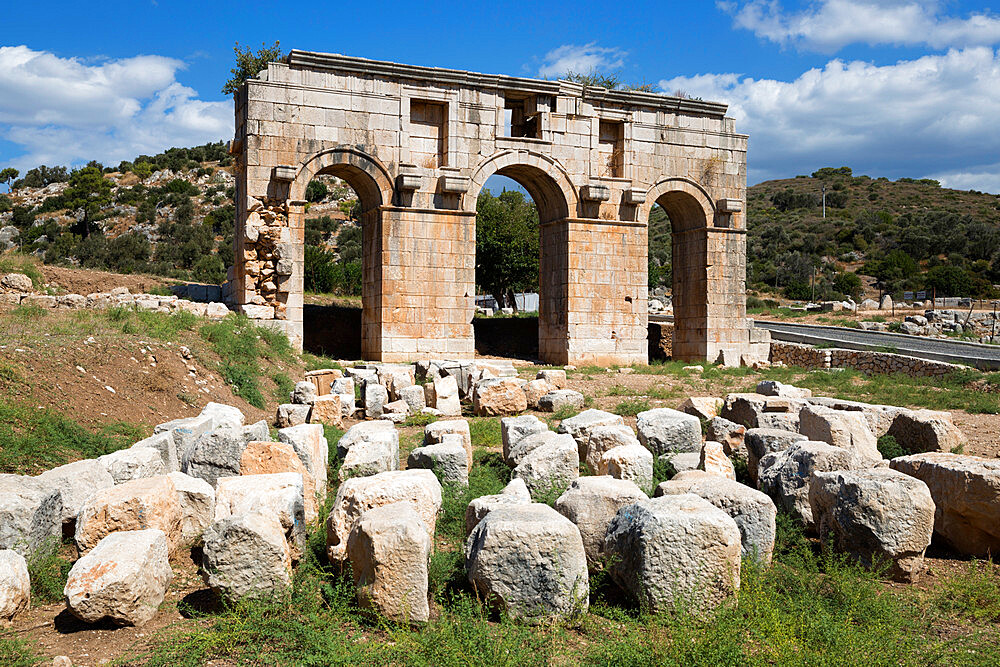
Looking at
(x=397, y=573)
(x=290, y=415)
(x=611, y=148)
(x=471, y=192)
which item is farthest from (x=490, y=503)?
(x=611, y=148)

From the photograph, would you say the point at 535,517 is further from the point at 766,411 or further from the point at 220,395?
the point at 220,395

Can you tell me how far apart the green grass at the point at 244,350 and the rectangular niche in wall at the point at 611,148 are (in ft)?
28.3

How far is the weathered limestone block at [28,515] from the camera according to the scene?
4.75 m

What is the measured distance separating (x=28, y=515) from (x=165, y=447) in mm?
1599

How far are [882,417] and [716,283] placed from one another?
34.7 ft

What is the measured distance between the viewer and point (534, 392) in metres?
11.2

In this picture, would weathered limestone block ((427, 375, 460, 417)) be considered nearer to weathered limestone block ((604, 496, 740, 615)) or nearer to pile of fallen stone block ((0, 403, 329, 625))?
pile of fallen stone block ((0, 403, 329, 625))

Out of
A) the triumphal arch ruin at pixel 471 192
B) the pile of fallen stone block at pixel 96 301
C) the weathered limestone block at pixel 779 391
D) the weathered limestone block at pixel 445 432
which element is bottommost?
the weathered limestone block at pixel 445 432

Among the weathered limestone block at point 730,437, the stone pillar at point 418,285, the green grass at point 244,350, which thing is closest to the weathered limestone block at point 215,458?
the weathered limestone block at point 730,437

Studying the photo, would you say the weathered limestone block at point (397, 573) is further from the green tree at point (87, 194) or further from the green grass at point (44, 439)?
the green tree at point (87, 194)

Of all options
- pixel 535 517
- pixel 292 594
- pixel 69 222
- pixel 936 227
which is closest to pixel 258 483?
pixel 292 594

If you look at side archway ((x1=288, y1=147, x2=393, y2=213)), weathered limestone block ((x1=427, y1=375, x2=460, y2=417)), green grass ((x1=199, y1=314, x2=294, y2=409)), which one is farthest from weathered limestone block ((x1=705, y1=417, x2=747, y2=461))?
side archway ((x1=288, y1=147, x2=393, y2=213))

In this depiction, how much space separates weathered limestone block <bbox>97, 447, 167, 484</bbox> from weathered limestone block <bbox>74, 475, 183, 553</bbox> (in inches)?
37.5

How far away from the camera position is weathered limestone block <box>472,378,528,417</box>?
10914 millimetres
